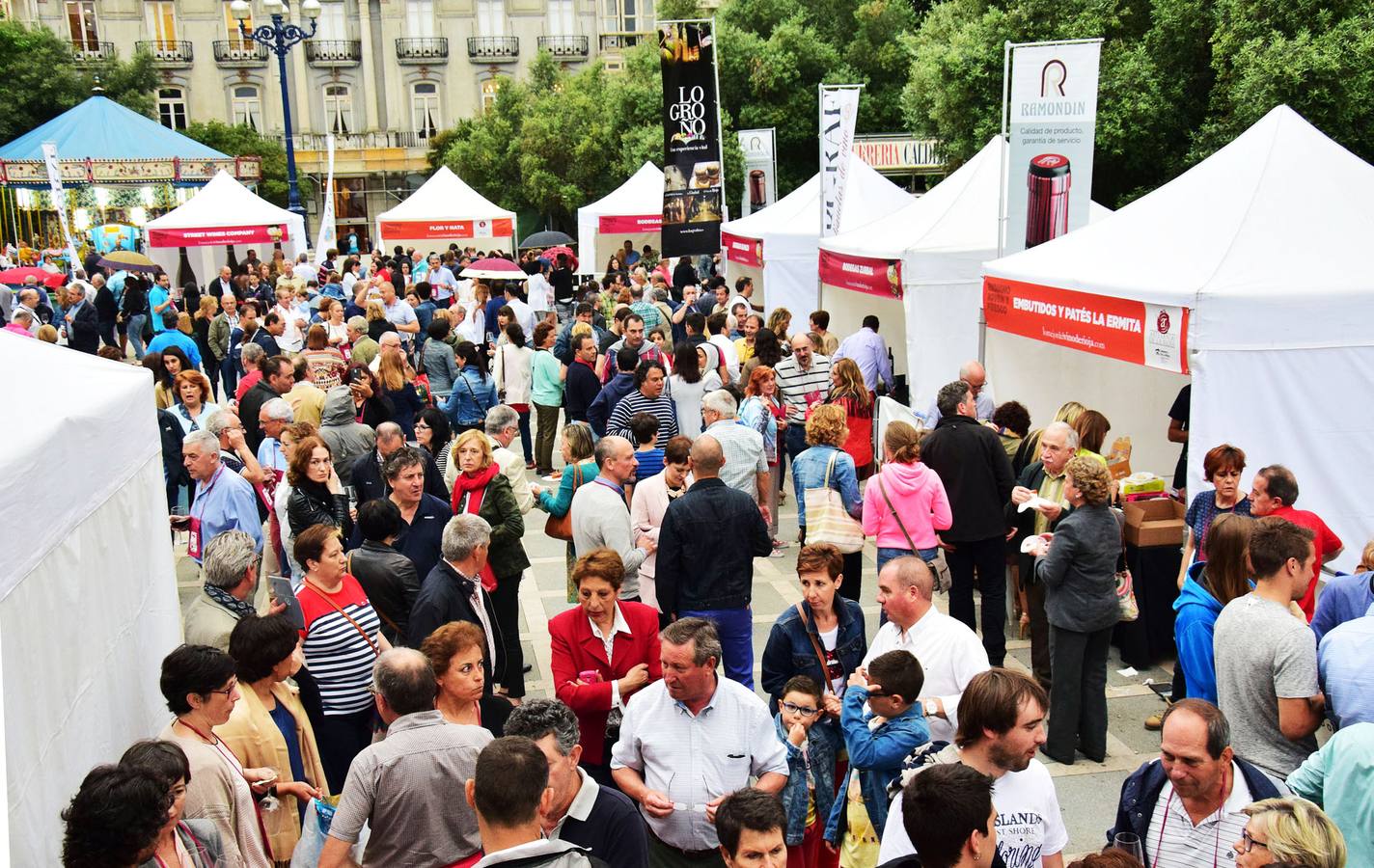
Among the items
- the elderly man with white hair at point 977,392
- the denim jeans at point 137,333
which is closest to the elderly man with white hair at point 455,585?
the elderly man with white hair at point 977,392

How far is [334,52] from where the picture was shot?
189ft

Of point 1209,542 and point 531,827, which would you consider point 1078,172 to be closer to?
point 1209,542

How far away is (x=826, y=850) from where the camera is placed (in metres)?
4.59

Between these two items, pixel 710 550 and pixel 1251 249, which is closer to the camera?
pixel 710 550

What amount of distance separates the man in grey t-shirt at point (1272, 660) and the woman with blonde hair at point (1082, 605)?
146cm

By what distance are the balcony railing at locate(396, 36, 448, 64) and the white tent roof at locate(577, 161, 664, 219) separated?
36.0 m

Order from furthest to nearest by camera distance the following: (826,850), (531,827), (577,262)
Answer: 1. (577,262)
2. (826,850)
3. (531,827)

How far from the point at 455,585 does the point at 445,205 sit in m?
22.7

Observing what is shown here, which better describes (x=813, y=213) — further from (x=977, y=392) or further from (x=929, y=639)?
(x=929, y=639)

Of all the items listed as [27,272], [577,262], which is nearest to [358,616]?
[27,272]

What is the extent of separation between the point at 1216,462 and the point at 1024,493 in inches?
39.3

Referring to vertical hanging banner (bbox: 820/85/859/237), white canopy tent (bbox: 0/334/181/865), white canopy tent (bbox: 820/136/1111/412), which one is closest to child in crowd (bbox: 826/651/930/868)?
white canopy tent (bbox: 0/334/181/865)

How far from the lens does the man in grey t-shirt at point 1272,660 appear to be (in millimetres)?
4297

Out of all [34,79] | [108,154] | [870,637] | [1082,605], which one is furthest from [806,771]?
[34,79]
